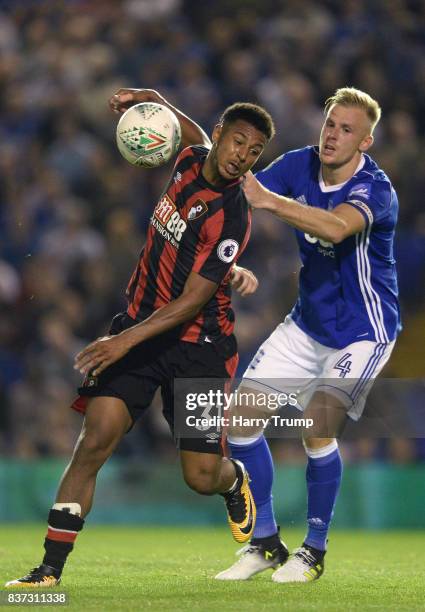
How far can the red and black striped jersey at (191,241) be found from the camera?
18.5 feet

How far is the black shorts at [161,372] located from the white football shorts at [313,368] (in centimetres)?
37

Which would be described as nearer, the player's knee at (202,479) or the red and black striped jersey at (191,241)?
the red and black striped jersey at (191,241)

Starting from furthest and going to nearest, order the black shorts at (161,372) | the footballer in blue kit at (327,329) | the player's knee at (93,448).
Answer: the footballer in blue kit at (327,329), the black shorts at (161,372), the player's knee at (93,448)

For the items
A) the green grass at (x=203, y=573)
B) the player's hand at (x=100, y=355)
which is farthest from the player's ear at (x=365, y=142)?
the green grass at (x=203, y=573)

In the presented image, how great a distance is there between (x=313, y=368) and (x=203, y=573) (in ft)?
3.96

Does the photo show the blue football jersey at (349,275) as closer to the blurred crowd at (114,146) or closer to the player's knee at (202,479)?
the player's knee at (202,479)

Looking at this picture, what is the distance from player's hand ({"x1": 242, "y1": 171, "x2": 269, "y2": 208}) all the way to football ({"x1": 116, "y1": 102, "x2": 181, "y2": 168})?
61 cm

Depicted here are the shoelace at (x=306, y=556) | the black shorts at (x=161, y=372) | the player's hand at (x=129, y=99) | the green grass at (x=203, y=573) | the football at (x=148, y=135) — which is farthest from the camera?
the player's hand at (x=129, y=99)

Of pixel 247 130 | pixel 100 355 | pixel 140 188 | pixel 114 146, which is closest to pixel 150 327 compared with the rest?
pixel 100 355

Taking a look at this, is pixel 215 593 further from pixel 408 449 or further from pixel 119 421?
pixel 408 449

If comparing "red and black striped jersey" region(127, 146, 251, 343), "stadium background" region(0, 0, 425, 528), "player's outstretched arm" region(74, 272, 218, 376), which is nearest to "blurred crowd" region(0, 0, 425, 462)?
"stadium background" region(0, 0, 425, 528)

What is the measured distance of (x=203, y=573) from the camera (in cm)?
629

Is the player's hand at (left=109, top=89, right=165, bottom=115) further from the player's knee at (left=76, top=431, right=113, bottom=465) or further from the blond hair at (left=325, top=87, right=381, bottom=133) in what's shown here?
the player's knee at (left=76, top=431, right=113, bottom=465)

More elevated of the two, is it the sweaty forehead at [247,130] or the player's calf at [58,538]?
the sweaty forehead at [247,130]
